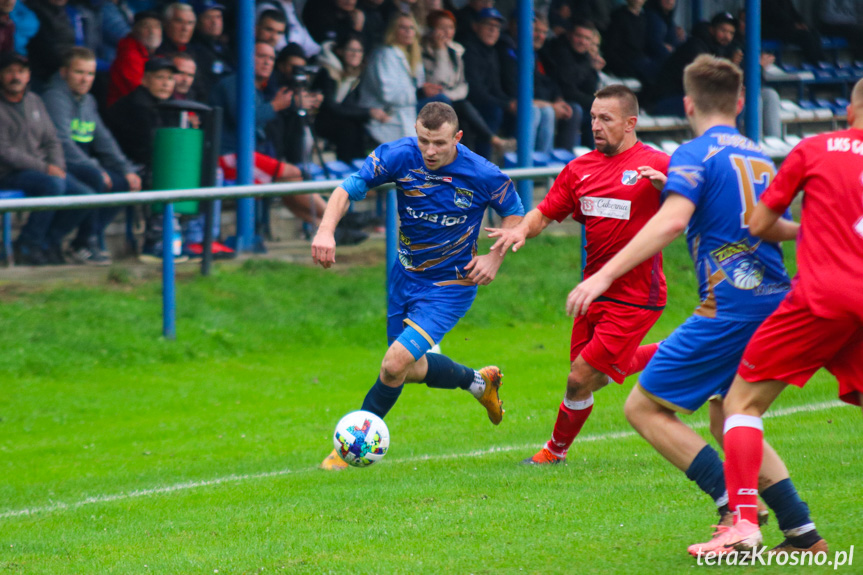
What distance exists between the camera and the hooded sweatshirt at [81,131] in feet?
32.6

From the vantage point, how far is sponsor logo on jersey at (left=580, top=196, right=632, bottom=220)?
601cm

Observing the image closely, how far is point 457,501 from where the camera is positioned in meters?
5.29

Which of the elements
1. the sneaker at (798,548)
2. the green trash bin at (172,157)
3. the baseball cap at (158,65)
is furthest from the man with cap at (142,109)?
the sneaker at (798,548)

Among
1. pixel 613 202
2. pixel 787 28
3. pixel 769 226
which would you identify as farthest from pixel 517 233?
pixel 787 28

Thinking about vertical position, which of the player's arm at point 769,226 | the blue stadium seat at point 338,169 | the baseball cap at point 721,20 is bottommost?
the blue stadium seat at point 338,169

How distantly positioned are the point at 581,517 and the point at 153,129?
6.70 metres

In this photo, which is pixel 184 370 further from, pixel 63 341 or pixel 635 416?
pixel 635 416

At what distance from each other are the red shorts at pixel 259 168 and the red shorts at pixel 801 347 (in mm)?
8057

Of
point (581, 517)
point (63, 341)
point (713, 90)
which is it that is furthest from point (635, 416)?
point (63, 341)

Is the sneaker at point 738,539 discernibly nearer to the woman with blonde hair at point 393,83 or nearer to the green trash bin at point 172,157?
the green trash bin at point 172,157

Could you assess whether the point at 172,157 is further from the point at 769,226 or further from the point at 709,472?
the point at 769,226

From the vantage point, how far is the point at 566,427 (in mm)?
6172

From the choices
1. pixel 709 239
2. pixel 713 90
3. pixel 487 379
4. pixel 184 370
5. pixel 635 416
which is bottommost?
pixel 184 370

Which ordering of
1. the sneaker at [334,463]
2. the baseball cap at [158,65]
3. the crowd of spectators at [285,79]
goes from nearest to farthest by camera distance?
the sneaker at [334,463] → the crowd of spectators at [285,79] → the baseball cap at [158,65]
